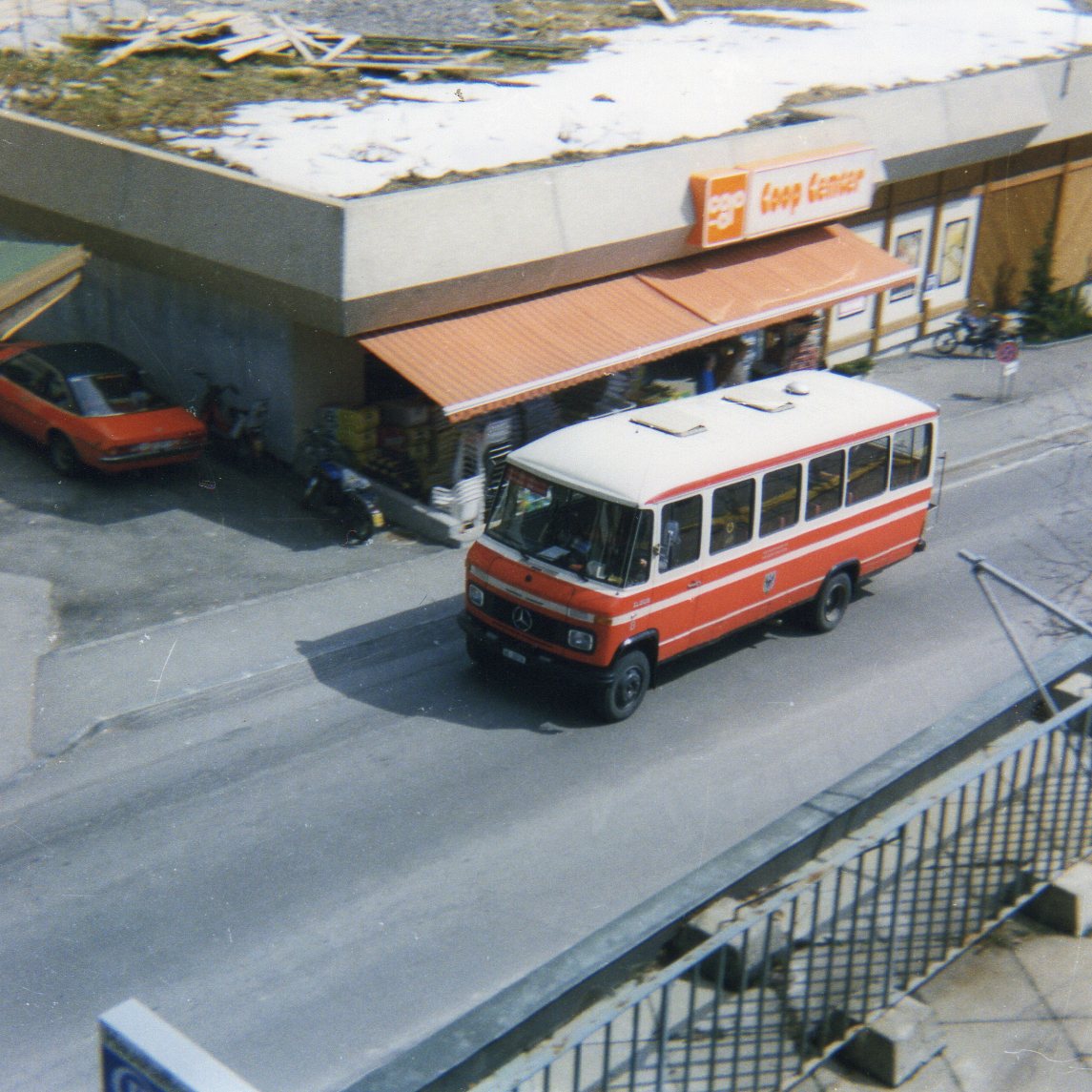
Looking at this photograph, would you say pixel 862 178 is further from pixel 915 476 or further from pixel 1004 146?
pixel 915 476

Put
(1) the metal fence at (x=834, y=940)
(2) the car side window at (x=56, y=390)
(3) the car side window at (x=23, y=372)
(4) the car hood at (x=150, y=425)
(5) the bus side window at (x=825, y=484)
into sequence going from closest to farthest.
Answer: (1) the metal fence at (x=834, y=940) < (5) the bus side window at (x=825, y=484) < (4) the car hood at (x=150, y=425) < (2) the car side window at (x=56, y=390) < (3) the car side window at (x=23, y=372)

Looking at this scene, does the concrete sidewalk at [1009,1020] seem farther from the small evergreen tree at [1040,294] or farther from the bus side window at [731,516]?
the small evergreen tree at [1040,294]

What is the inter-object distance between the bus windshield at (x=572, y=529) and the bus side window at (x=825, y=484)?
2398mm

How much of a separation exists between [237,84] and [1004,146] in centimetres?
1445

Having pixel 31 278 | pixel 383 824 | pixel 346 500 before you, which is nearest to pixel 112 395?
pixel 346 500

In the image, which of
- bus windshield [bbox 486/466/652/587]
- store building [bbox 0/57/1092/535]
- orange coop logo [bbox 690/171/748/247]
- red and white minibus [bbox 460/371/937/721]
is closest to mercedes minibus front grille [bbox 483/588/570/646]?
red and white minibus [bbox 460/371/937/721]

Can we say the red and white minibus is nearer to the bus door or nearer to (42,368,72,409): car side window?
the bus door

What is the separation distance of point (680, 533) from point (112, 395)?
887 centimetres

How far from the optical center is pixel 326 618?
14805mm

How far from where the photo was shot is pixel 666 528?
12.3 m

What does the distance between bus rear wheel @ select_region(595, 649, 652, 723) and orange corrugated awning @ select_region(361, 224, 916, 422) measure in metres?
4.19

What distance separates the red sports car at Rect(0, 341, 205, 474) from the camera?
1742cm

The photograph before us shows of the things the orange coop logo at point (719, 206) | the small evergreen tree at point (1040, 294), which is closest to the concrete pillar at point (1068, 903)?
the orange coop logo at point (719, 206)

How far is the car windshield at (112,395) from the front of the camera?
17.7m
